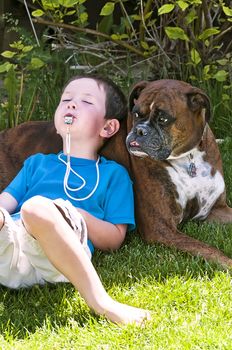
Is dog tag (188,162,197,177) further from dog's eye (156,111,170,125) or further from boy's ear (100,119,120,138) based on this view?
boy's ear (100,119,120,138)

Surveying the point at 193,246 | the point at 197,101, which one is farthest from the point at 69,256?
the point at 197,101

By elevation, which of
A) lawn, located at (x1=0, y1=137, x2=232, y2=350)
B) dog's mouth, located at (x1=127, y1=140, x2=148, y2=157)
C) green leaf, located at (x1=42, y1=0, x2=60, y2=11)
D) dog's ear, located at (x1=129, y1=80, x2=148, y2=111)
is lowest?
lawn, located at (x1=0, y1=137, x2=232, y2=350)

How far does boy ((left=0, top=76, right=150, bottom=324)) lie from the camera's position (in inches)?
116

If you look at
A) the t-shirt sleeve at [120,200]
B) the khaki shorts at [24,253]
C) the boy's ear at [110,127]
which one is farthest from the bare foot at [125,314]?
the boy's ear at [110,127]

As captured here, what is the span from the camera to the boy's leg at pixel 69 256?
2859mm

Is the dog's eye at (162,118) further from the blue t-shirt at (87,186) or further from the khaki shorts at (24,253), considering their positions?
the khaki shorts at (24,253)

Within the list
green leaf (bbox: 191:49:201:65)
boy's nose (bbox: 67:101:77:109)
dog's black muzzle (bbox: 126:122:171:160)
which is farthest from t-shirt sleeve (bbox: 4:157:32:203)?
green leaf (bbox: 191:49:201:65)

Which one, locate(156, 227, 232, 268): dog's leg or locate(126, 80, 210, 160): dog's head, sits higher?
locate(126, 80, 210, 160): dog's head

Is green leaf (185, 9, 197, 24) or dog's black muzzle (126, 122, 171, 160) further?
green leaf (185, 9, 197, 24)

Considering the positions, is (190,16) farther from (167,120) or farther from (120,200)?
(120,200)

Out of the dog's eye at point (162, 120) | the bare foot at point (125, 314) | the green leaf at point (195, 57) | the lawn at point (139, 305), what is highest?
the dog's eye at point (162, 120)

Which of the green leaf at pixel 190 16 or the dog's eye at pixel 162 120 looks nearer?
the dog's eye at pixel 162 120

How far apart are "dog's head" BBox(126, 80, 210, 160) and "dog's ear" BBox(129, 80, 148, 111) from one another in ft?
0.37

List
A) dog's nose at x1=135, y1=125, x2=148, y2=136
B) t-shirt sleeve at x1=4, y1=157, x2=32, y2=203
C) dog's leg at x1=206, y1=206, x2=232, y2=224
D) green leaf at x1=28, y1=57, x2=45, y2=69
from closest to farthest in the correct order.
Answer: dog's nose at x1=135, y1=125, x2=148, y2=136
t-shirt sleeve at x1=4, y1=157, x2=32, y2=203
dog's leg at x1=206, y1=206, x2=232, y2=224
green leaf at x1=28, y1=57, x2=45, y2=69
